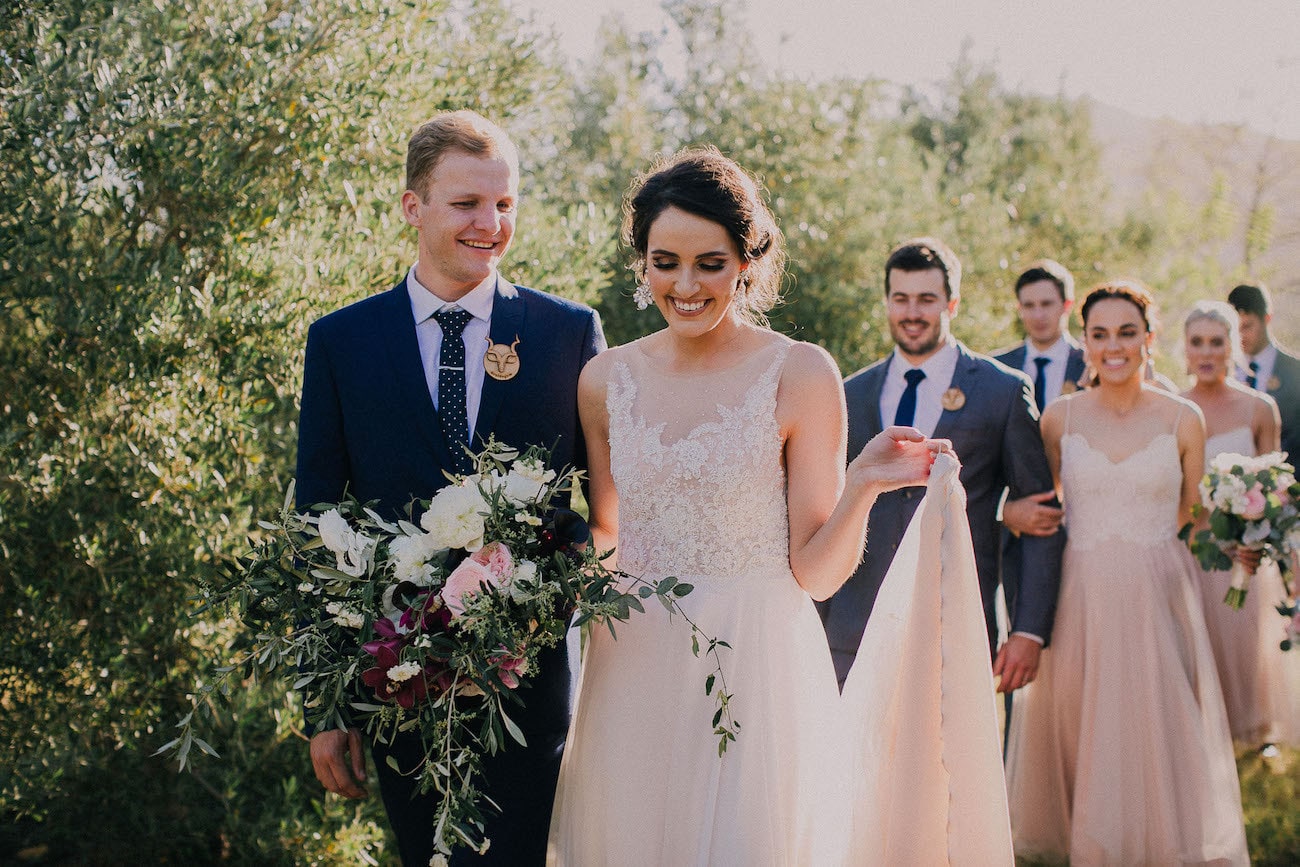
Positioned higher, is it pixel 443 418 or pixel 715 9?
pixel 715 9

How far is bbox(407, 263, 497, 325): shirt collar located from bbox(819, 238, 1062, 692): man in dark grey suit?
2151 mm

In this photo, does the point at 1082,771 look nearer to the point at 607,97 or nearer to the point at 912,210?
the point at 912,210

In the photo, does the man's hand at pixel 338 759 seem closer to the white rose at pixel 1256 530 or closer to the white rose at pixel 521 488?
the white rose at pixel 521 488

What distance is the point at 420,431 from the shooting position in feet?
11.4

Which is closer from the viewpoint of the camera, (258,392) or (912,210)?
(258,392)

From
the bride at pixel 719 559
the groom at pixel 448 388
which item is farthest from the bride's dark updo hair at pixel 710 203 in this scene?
the groom at pixel 448 388

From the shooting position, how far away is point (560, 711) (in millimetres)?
3475

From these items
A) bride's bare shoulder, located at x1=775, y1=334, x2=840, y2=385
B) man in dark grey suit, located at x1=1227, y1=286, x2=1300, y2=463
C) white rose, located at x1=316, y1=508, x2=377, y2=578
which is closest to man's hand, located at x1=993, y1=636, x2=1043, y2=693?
bride's bare shoulder, located at x1=775, y1=334, x2=840, y2=385

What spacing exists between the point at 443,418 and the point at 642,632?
795 mm

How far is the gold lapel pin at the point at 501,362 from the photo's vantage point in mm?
3451

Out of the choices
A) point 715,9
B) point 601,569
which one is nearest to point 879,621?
point 601,569

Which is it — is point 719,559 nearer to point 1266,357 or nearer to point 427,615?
point 427,615

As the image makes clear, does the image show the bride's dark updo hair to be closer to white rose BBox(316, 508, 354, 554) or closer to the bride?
the bride

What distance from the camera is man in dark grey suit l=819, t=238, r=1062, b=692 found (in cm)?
508
